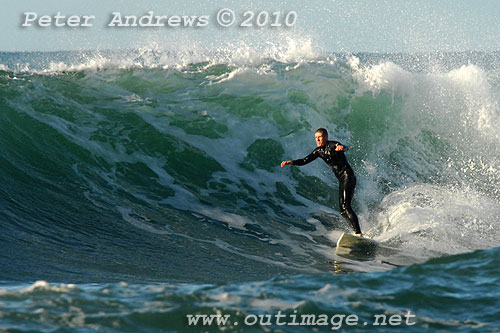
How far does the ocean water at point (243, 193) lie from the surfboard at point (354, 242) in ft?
0.46

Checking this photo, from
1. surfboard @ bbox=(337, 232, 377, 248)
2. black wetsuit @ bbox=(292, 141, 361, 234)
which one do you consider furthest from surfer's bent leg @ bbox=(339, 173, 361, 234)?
surfboard @ bbox=(337, 232, 377, 248)

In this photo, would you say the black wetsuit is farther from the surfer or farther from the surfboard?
the surfboard

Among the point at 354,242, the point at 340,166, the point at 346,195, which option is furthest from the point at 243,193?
the point at 354,242

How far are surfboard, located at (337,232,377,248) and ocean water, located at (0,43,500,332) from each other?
14cm

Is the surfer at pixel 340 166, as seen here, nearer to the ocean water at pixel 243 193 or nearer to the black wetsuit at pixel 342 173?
the black wetsuit at pixel 342 173

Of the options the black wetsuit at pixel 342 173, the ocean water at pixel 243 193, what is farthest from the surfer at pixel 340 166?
the ocean water at pixel 243 193

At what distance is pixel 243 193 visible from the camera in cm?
1070

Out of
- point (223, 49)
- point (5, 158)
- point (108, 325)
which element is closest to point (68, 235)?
point (5, 158)

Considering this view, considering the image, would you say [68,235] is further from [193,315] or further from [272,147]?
[272,147]

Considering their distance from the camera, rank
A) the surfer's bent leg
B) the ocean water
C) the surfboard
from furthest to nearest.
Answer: the surfer's bent leg
the surfboard
the ocean water

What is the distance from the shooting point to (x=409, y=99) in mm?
14820

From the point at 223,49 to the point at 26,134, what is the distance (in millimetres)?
5668

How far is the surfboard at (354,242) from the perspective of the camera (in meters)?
7.94

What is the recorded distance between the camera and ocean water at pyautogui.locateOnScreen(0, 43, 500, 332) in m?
4.73
